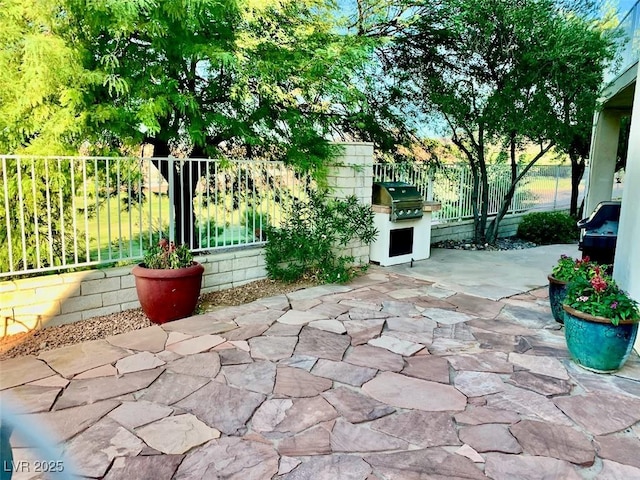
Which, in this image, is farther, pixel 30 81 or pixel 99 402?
pixel 30 81

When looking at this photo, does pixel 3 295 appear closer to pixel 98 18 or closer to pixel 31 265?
pixel 31 265

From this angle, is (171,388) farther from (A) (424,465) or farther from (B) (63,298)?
(B) (63,298)

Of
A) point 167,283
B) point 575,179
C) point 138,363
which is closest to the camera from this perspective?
point 138,363

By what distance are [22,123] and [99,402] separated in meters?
2.54

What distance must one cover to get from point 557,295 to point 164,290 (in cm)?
346

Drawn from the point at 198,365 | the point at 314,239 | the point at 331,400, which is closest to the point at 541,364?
the point at 331,400

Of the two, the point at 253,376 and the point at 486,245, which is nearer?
the point at 253,376

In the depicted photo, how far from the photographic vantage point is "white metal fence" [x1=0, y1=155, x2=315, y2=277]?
411cm

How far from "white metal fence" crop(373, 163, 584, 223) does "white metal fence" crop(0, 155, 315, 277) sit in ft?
7.72

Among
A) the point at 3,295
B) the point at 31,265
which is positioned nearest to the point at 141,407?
the point at 3,295

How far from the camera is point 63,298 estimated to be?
4.14 m

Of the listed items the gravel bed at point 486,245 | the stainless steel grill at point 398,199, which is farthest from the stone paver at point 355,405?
the gravel bed at point 486,245

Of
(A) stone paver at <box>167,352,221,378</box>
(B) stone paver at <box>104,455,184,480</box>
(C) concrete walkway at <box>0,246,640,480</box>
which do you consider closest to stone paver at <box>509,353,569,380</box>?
(C) concrete walkway at <box>0,246,640,480</box>

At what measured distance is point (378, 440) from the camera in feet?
8.16
